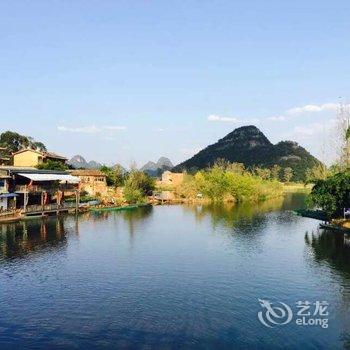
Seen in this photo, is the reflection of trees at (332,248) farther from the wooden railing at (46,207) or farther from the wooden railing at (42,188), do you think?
the wooden railing at (42,188)

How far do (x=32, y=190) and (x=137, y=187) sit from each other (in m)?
29.1

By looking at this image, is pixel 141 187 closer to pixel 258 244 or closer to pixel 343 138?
pixel 343 138

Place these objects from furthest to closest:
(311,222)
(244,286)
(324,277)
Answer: (311,222)
(324,277)
(244,286)

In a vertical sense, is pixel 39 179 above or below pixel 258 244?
above

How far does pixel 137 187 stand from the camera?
8750 centimetres

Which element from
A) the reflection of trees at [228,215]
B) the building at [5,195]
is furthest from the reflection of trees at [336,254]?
the building at [5,195]

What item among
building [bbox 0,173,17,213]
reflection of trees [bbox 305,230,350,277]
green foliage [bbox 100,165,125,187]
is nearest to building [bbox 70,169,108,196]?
green foliage [bbox 100,165,125,187]

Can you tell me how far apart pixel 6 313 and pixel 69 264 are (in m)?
10.8

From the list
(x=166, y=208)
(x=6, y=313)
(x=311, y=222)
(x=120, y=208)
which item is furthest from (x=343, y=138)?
(x=6, y=313)

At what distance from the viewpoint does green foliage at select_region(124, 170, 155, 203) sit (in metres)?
81.8

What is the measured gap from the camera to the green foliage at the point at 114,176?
299 feet

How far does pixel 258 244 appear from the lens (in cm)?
4316

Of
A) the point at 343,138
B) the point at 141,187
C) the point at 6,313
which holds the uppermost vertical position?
the point at 343,138

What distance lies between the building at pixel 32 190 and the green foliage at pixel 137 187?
12873 mm
